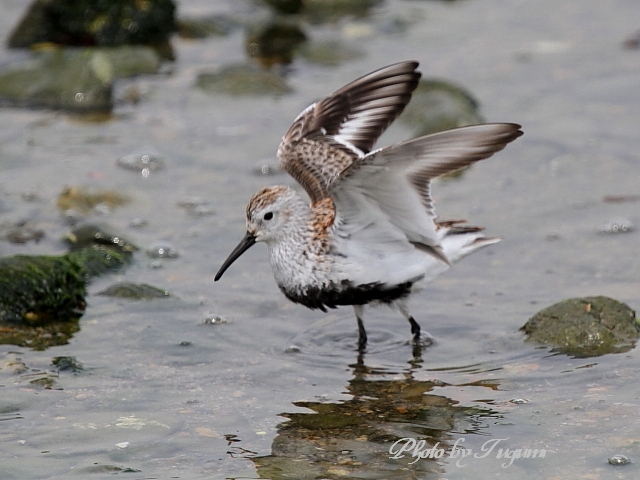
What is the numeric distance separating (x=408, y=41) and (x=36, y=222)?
5.34m

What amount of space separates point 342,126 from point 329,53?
14.6 ft

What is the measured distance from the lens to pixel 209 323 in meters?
6.57

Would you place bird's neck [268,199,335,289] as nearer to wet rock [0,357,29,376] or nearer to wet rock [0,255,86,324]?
wet rock [0,255,86,324]

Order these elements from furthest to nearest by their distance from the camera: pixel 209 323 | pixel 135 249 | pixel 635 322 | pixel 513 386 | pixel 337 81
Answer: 1. pixel 337 81
2. pixel 135 249
3. pixel 209 323
4. pixel 635 322
5. pixel 513 386

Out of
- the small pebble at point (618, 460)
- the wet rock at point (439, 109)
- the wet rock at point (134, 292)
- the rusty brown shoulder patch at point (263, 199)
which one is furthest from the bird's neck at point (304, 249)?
the wet rock at point (439, 109)

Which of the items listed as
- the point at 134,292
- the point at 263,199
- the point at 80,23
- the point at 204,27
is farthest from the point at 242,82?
the point at 263,199

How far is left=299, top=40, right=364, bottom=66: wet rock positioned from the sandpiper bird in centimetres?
441

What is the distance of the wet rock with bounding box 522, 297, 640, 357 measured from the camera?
5941mm

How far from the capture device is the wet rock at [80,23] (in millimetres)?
11516

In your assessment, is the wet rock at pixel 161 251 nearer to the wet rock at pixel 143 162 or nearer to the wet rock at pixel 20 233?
the wet rock at pixel 20 233

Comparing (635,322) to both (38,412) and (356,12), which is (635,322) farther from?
(356,12)

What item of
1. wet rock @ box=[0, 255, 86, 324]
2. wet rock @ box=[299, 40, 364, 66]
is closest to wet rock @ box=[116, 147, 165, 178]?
wet rock @ box=[0, 255, 86, 324]

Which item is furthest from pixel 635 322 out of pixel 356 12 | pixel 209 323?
pixel 356 12

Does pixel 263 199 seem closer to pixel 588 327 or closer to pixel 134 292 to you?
pixel 134 292
